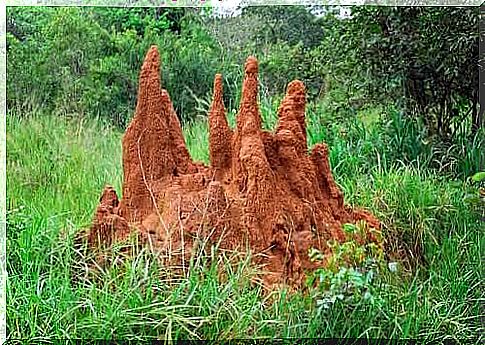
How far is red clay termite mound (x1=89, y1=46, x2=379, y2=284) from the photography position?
2379mm

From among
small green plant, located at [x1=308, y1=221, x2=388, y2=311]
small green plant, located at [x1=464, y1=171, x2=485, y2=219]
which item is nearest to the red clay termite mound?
small green plant, located at [x1=308, y1=221, x2=388, y2=311]

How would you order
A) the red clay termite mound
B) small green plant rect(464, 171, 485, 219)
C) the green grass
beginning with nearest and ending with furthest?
the green grass < the red clay termite mound < small green plant rect(464, 171, 485, 219)

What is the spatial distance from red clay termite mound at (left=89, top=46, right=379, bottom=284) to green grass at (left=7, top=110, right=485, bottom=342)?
3.0 inches

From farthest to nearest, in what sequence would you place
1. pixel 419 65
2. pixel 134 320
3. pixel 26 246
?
1. pixel 419 65
2. pixel 26 246
3. pixel 134 320

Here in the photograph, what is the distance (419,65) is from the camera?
2922mm

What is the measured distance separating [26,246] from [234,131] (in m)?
0.70

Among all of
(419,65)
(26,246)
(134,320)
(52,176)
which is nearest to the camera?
(134,320)

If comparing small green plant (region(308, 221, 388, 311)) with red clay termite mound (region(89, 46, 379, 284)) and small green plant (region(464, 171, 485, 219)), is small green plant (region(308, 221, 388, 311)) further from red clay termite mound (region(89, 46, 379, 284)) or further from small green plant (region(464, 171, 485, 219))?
small green plant (region(464, 171, 485, 219))

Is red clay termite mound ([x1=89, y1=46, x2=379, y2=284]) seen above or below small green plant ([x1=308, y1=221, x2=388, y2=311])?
above

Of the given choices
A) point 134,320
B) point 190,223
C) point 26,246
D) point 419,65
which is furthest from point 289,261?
point 419,65

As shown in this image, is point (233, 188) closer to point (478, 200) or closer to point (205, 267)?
point (205, 267)

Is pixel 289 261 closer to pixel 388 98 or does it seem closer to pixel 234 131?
pixel 234 131

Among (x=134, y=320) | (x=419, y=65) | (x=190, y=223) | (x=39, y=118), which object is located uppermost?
(x=419, y=65)

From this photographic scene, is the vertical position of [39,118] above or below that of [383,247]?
above
